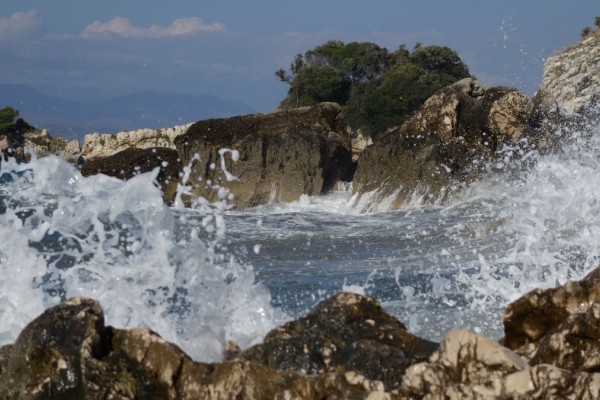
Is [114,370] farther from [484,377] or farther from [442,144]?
[442,144]

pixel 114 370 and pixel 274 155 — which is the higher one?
pixel 274 155

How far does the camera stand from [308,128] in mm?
25125

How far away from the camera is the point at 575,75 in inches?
1128

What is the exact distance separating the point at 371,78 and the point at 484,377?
4742cm

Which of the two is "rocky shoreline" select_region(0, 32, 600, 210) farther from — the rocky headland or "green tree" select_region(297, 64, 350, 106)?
"green tree" select_region(297, 64, 350, 106)

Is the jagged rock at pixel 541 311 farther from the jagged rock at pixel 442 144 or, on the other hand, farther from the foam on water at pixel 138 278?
the jagged rock at pixel 442 144

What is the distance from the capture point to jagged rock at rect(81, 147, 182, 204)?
2734 centimetres

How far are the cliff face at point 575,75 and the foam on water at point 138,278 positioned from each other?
18.4 m

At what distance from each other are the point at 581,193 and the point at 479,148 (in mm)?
8026

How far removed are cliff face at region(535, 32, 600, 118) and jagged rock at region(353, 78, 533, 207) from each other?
3.33 m

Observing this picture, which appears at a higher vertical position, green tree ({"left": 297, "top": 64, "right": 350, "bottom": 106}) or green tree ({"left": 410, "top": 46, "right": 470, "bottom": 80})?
green tree ({"left": 410, "top": 46, "right": 470, "bottom": 80})

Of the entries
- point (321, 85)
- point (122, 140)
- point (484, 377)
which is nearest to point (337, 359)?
point (484, 377)

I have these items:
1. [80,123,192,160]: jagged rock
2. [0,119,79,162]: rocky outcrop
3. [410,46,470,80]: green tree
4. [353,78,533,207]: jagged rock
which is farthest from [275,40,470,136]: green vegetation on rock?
[353,78,533,207]: jagged rock

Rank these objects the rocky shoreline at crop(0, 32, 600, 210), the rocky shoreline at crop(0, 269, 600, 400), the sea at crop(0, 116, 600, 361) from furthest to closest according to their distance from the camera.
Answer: the rocky shoreline at crop(0, 32, 600, 210)
the sea at crop(0, 116, 600, 361)
the rocky shoreline at crop(0, 269, 600, 400)
